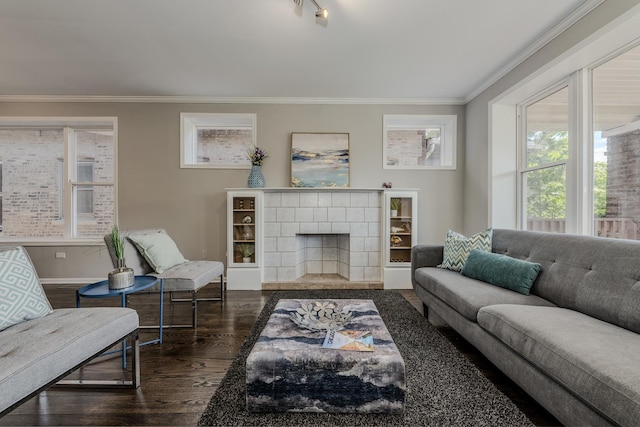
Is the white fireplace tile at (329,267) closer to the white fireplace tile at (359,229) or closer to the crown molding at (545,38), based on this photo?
the white fireplace tile at (359,229)

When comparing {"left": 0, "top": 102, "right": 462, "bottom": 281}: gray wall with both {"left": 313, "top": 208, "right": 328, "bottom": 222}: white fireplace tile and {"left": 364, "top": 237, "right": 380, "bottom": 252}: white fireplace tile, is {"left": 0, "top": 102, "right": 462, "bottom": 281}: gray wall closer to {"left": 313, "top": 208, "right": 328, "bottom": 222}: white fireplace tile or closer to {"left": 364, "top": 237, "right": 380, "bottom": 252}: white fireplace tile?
{"left": 313, "top": 208, "right": 328, "bottom": 222}: white fireplace tile

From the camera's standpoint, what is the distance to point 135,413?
5.00 ft

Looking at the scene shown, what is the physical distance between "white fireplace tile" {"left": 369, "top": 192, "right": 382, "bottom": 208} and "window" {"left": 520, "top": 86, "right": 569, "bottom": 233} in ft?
5.55

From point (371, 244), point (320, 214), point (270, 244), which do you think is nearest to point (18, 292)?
point (270, 244)

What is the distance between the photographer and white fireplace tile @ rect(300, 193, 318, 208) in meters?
3.94

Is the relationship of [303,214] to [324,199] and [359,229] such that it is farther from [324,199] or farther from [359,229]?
[359,229]

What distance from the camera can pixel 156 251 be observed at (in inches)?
110

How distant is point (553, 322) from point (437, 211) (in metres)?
2.83

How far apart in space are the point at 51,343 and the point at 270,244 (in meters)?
2.72

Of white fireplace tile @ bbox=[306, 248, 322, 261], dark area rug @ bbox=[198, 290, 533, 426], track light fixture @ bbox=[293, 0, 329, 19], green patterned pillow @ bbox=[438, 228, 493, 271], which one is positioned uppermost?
track light fixture @ bbox=[293, 0, 329, 19]

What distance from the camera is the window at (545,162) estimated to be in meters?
2.84

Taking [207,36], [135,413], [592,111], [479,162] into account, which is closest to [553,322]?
[592,111]

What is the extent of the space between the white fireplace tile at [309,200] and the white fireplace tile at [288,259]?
0.68 metres

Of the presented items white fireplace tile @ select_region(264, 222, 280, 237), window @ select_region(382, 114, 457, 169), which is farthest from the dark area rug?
window @ select_region(382, 114, 457, 169)
